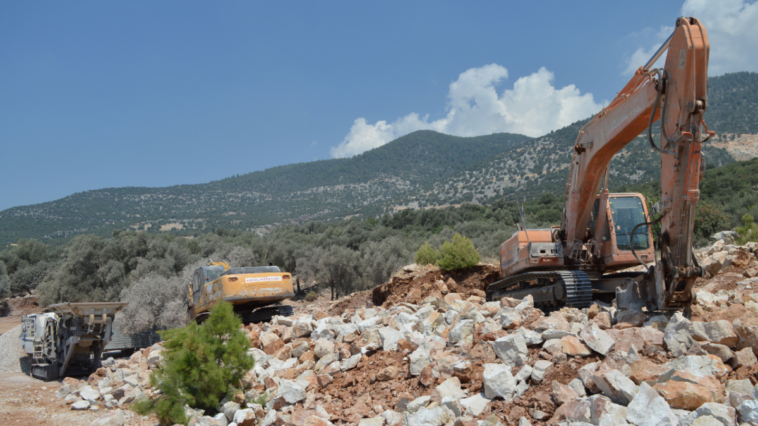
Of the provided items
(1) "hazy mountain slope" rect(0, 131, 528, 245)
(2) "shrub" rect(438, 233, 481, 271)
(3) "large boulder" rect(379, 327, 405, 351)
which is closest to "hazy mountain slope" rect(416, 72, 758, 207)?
(1) "hazy mountain slope" rect(0, 131, 528, 245)

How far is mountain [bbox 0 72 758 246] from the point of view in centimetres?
8131

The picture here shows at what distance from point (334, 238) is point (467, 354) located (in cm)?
4189

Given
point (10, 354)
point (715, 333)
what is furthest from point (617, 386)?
point (10, 354)

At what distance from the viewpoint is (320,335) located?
945cm

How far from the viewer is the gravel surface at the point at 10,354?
57.4 feet

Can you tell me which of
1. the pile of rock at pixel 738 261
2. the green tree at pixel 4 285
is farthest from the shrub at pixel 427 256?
the green tree at pixel 4 285

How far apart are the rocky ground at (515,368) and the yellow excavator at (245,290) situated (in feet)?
11.3

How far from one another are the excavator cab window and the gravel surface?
2049cm

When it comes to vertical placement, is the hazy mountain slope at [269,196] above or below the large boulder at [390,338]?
above

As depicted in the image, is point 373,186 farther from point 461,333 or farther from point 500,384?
point 500,384

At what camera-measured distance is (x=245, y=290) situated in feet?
44.7

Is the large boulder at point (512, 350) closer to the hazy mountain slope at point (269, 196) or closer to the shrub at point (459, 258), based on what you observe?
the shrub at point (459, 258)

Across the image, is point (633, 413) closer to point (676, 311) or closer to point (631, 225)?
point (676, 311)

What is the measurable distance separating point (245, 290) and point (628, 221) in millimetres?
10139
